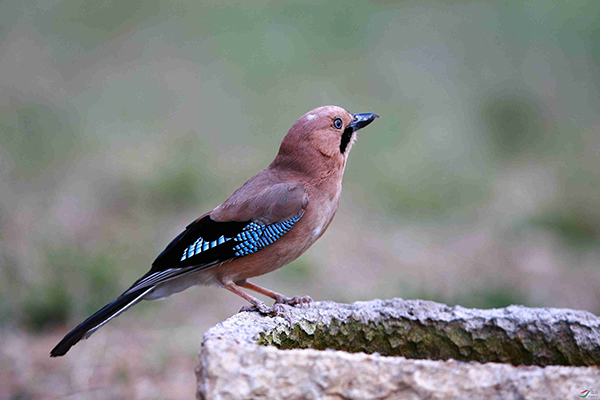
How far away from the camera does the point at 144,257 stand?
291 inches

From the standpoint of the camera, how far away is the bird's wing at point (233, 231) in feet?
12.7

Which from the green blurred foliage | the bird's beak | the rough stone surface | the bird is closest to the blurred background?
the green blurred foliage

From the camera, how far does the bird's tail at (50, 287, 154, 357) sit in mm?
3348

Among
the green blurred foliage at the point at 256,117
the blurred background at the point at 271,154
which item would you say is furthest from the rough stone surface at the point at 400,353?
the green blurred foliage at the point at 256,117

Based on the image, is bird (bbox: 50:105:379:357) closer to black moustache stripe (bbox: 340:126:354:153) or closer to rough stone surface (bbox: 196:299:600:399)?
black moustache stripe (bbox: 340:126:354:153)

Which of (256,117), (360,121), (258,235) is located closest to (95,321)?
(258,235)

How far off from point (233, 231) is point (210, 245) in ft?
0.57

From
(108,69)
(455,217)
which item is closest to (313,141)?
(455,217)

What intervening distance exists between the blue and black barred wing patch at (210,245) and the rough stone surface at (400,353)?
1.99 ft

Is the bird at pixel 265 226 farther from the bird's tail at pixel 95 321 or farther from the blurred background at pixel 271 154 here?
the blurred background at pixel 271 154

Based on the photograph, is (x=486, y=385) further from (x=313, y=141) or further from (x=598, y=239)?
(x=598, y=239)

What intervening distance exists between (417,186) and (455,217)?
2.95 ft

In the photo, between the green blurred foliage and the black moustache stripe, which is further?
the green blurred foliage

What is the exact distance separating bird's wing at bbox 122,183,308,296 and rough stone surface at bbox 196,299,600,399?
0.63 metres
